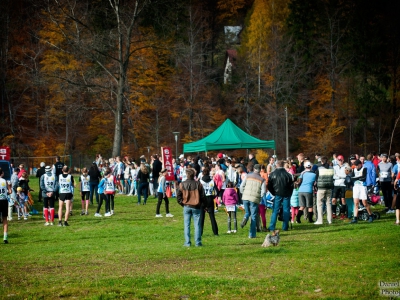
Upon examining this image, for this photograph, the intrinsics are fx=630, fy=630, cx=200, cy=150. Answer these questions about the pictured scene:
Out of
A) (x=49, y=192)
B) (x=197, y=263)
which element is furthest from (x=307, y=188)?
(x=49, y=192)

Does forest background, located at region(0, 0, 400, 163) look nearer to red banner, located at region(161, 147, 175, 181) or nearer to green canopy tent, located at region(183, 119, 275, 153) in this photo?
green canopy tent, located at region(183, 119, 275, 153)

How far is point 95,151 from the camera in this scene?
2201 inches

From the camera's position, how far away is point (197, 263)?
1217 cm

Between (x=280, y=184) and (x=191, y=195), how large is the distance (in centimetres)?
342

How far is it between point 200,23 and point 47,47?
48.1 feet

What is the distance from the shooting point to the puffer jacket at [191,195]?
14.5m

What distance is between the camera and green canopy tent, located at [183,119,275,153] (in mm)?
31844

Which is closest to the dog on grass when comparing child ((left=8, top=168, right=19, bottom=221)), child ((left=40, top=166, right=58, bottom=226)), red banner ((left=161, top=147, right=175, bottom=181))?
child ((left=40, top=166, right=58, bottom=226))

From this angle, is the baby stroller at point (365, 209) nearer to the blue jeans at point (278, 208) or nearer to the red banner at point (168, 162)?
the blue jeans at point (278, 208)

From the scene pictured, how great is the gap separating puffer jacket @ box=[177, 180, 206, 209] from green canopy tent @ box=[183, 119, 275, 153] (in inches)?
668

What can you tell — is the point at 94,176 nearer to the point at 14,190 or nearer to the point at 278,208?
the point at 14,190

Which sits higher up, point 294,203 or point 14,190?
point 14,190

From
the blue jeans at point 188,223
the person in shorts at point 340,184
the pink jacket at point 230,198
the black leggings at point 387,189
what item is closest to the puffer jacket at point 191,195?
the blue jeans at point 188,223

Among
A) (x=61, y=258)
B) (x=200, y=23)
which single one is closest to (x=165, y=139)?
(x=200, y=23)
